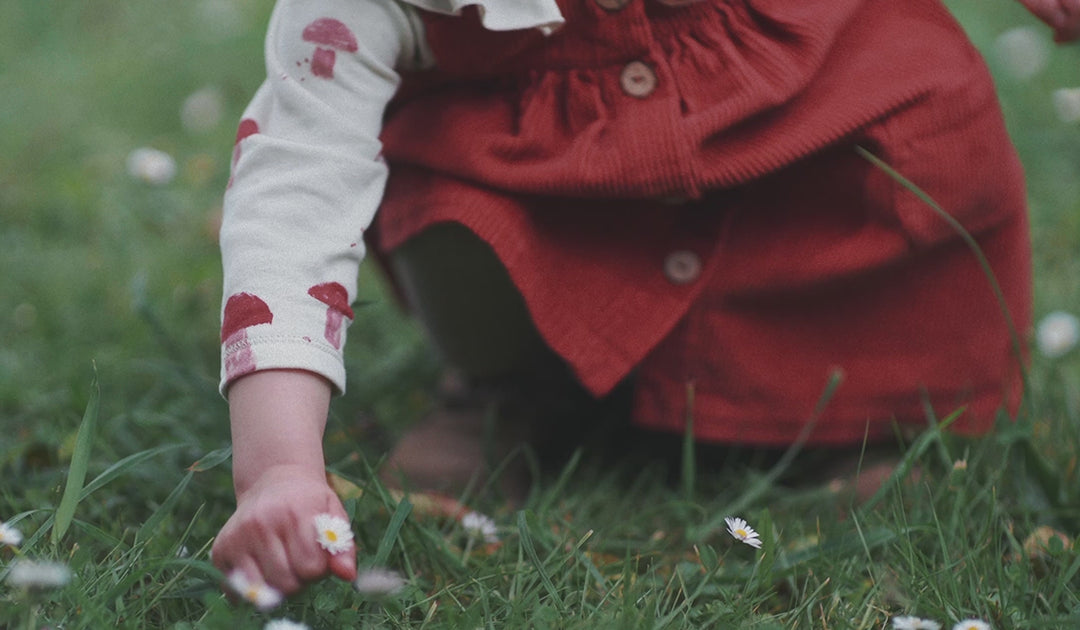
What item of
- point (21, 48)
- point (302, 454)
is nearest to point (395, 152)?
point (302, 454)

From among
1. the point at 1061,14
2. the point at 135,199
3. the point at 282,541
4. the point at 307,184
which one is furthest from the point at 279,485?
the point at 135,199

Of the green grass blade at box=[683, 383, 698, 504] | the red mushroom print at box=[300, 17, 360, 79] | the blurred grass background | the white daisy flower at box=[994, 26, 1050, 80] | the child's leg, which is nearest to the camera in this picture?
the red mushroom print at box=[300, 17, 360, 79]

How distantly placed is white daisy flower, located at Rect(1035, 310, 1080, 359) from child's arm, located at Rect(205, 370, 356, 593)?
1.01 m

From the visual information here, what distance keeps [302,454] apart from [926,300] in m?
0.69

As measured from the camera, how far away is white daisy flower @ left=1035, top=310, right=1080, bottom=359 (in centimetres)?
142

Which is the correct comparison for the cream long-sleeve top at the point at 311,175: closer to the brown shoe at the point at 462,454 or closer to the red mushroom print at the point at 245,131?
the red mushroom print at the point at 245,131

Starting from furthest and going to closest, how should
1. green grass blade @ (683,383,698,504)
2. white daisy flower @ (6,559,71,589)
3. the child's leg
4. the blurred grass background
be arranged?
the blurred grass background < the child's leg < green grass blade @ (683,383,698,504) < white daisy flower @ (6,559,71,589)

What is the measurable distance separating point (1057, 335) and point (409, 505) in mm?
960

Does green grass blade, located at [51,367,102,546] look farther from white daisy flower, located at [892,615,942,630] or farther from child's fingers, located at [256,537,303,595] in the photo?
white daisy flower, located at [892,615,942,630]

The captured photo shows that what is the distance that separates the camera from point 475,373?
4.38 ft

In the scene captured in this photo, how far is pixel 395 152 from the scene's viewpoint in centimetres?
113

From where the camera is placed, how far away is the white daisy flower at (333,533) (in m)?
0.75

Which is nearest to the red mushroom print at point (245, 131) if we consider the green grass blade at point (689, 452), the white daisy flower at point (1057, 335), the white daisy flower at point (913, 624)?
the green grass blade at point (689, 452)

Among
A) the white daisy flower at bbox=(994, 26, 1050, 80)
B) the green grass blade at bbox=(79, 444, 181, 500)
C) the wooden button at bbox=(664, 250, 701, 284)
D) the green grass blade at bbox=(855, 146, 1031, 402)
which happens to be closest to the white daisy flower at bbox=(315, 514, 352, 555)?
the green grass blade at bbox=(79, 444, 181, 500)
